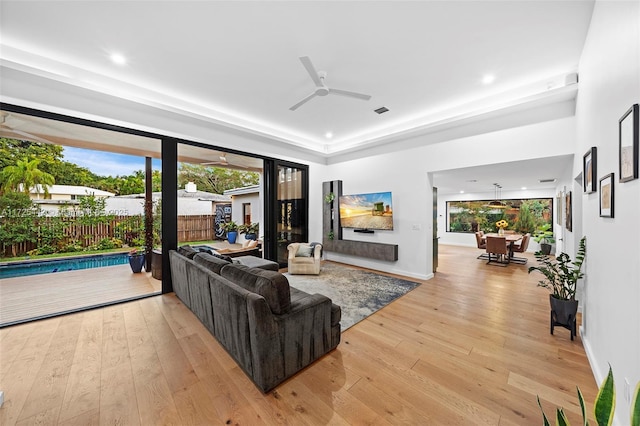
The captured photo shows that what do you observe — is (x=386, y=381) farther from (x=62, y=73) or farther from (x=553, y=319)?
(x=62, y=73)

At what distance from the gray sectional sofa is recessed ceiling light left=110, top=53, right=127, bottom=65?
266 centimetres

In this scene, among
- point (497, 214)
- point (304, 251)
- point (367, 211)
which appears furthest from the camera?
point (497, 214)

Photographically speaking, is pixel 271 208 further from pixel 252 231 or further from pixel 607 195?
pixel 607 195

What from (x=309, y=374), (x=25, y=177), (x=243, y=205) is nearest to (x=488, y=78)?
(x=309, y=374)

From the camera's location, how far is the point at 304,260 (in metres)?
5.03

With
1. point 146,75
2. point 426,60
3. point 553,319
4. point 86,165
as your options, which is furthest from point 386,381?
point 86,165

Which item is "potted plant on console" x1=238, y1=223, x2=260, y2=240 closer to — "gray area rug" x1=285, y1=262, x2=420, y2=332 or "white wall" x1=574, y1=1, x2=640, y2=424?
"gray area rug" x1=285, y1=262, x2=420, y2=332

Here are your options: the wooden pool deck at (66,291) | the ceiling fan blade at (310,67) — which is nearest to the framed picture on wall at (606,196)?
the ceiling fan blade at (310,67)

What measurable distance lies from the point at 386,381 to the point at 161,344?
2.27m

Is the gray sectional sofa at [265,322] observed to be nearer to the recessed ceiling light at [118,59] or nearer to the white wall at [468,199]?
the recessed ceiling light at [118,59]

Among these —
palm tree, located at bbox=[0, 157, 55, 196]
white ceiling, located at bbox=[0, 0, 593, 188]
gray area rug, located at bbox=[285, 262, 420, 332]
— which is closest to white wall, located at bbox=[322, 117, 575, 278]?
white ceiling, located at bbox=[0, 0, 593, 188]

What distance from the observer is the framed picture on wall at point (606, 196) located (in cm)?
158

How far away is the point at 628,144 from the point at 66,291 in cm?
672

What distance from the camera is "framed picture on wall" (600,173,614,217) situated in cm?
158
